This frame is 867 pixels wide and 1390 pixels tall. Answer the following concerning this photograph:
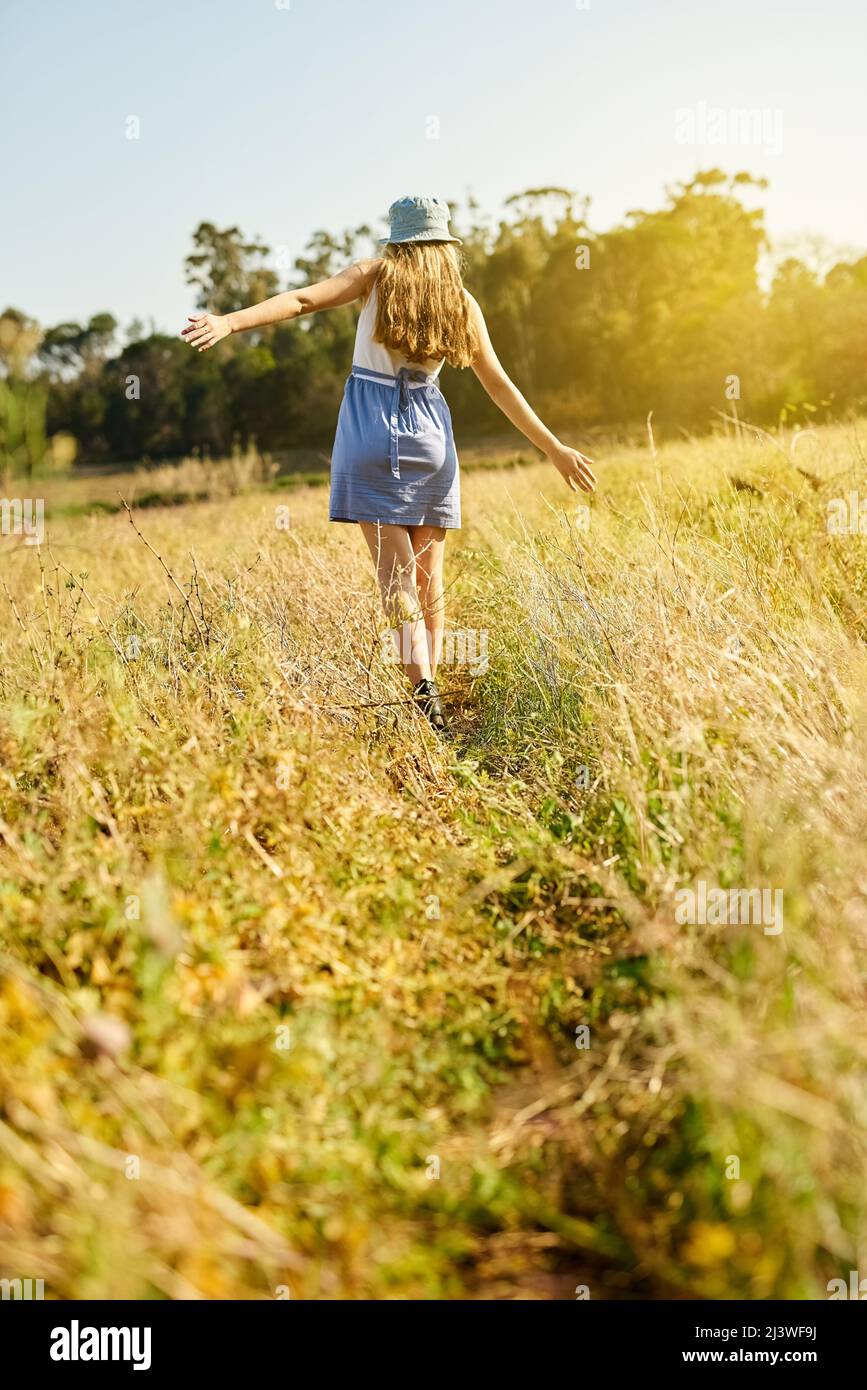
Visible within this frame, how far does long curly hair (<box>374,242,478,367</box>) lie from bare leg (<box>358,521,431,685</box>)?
63cm

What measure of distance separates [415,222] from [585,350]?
22033 mm

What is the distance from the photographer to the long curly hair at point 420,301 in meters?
3.52

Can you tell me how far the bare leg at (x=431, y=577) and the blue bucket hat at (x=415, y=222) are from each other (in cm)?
99

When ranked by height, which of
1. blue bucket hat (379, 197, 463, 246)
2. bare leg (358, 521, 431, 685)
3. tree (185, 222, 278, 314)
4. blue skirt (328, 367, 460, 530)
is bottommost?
bare leg (358, 521, 431, 685)

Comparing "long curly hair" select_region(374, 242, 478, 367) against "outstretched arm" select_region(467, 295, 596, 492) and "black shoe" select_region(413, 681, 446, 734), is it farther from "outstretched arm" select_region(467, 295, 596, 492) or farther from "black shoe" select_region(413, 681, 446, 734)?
"black shoe" select_region(413, 681, 446, 734)

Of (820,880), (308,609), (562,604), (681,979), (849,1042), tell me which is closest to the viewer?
(849,1042)

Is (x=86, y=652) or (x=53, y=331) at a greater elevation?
(x=53, y=331)

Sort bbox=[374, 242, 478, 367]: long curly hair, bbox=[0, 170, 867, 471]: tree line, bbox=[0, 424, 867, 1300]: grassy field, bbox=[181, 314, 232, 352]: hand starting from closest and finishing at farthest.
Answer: bbox=[0, 424, 867, 1300]: grassy field
bbox=[181, 314, 232, 352]: hand
bbox=[374, 242, 478, 367]: long curly hair
bbox=[0, 170, 867, 471]: tree line

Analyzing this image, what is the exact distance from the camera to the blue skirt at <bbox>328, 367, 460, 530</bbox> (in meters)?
3.67

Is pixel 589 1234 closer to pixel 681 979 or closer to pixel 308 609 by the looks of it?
pixel 681 979

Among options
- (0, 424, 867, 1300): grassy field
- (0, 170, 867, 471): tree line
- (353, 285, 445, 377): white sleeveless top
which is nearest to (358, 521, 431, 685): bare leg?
(0, 424, 867, 1300): grassy field

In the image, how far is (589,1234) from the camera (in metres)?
1.71
